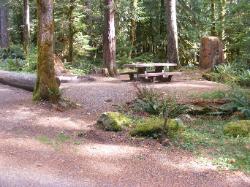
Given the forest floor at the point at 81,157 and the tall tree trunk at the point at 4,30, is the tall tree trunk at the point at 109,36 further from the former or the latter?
the tall tree trunk at the point at 4,30

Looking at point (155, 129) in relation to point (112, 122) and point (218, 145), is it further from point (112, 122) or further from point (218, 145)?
point (218, 145)

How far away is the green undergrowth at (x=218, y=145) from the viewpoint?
737 cm

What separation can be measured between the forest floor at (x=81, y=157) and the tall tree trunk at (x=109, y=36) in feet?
22.0

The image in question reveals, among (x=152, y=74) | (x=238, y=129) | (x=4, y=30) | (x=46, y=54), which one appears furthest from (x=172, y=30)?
(x=4, y=30)

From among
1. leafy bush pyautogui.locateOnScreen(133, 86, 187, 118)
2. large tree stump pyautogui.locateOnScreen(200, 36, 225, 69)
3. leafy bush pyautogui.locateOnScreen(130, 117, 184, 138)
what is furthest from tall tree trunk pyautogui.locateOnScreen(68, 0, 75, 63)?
leafy bush pyautogui.locateOnScreen(130, 117, 184, 138)

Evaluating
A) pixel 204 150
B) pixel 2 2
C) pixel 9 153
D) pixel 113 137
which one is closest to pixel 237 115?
pixel 204 150

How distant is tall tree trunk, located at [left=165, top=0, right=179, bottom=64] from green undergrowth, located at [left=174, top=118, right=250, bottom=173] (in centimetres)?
987

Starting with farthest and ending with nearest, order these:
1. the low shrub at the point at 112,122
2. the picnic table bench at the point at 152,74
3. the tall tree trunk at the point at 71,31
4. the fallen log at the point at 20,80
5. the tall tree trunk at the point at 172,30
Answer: the tall tree trunk at the point at 71,31, the tall tree trunk at the point at 172,30, the picnic table bench at the point at 152,74, the fallen log at the point at 20,80, the low shrub at the point at 112,122

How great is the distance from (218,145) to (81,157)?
2.89 meters

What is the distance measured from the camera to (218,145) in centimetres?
838

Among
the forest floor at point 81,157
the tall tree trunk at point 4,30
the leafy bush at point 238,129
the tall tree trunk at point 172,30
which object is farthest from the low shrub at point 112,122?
the tall tree trunk at point 4,30

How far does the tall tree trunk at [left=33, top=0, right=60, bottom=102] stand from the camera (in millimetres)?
10766

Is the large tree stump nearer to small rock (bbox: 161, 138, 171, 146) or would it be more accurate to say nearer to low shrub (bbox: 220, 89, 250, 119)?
low shrub (bbox: 220, 89, 250, 119)

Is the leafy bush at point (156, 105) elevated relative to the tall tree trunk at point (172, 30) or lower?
lower
